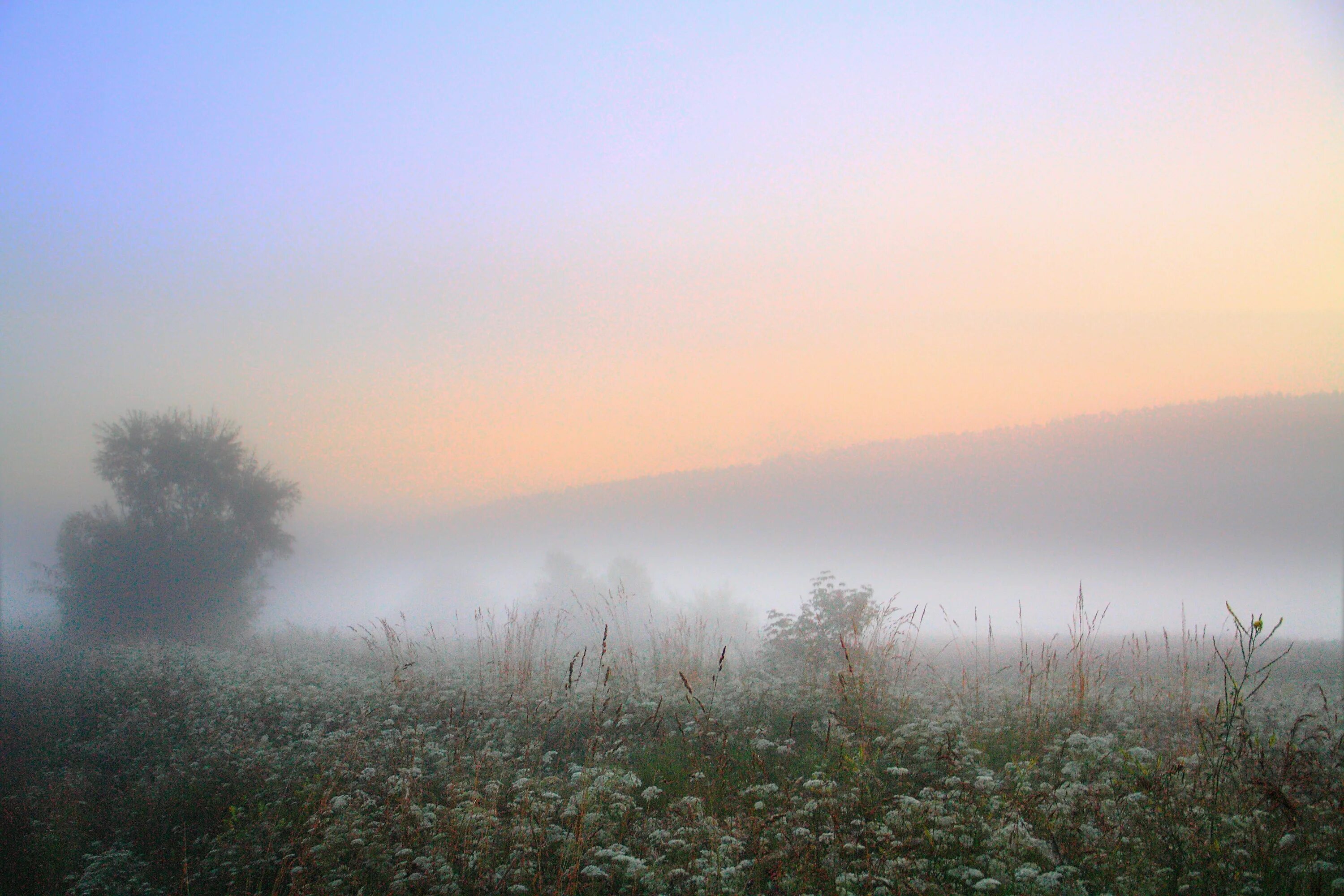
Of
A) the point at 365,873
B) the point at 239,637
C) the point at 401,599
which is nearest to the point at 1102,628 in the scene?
the point at 365,873

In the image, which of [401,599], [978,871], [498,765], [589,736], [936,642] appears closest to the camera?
[978,871]

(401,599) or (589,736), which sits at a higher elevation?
(589,736)

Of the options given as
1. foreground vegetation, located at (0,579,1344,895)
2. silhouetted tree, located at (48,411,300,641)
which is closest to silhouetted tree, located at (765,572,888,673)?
foreground vegetation, located at (0,579,1344,895)

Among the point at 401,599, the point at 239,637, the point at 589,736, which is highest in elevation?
the point at 589,736

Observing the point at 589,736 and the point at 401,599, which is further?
the point at 401,599

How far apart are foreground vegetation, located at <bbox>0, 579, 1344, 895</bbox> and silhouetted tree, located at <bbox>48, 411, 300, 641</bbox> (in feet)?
43.7

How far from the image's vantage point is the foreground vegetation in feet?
14.4

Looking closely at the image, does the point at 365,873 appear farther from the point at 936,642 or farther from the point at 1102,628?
the point at 1102,628

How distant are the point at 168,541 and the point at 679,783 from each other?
2506 cm

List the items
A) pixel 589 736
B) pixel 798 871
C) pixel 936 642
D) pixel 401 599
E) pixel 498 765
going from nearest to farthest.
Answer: pixel 798 871 < pixel 498 765 < pixel 589 736 < pixel 936 642 < pixel 401 599

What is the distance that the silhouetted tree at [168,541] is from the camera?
22.3 meters

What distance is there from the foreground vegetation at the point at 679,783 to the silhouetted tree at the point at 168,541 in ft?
43.7

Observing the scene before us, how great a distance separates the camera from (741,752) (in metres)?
6.80

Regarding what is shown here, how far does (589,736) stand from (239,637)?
20.3 metres
